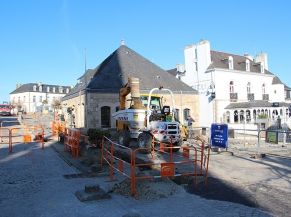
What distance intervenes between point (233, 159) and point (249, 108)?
26.6 meters

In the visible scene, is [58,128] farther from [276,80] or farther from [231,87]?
[276,80]

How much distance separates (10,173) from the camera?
39.3 feet

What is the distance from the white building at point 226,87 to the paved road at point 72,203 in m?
30.8

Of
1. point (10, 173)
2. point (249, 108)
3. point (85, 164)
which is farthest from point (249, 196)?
point (249, 108)

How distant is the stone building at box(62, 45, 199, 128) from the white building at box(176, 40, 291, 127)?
282 inches

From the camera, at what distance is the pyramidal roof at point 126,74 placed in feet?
99.4

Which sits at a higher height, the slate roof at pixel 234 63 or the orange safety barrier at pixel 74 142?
the slate roof at pixel 234 63

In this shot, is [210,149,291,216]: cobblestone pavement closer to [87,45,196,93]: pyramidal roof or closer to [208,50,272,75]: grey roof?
[87,45,196,93]: pyramidal roof

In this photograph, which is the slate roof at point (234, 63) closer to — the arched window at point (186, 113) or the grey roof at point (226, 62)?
the grey roof at point (226, 62)

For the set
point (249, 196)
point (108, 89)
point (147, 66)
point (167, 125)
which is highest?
point (147, 66)

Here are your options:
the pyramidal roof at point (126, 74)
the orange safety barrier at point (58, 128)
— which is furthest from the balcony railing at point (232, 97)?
the orange safety barrier at point (58, 128)

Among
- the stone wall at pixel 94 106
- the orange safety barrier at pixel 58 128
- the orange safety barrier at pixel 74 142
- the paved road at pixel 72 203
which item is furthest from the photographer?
the stone wall at pixel 94 106

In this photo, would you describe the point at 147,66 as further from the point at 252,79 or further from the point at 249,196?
the point at 249,196

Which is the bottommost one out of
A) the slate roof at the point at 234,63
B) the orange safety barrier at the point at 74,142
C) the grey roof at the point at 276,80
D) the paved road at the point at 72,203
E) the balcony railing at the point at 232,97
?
the paved road at the point at 72,203
